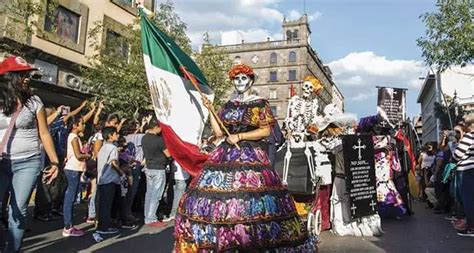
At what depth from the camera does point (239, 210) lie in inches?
140

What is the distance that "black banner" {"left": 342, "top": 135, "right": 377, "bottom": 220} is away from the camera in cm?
652

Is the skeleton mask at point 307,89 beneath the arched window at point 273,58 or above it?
beneath

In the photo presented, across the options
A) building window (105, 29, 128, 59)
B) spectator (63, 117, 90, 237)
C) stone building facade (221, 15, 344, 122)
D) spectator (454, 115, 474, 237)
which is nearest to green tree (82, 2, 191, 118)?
building window (105, 29, 128, 59)

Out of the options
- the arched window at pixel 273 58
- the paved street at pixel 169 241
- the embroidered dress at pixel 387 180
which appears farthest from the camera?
the arched window at pixel 273 58

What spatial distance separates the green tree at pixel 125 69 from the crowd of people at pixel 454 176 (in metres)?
10.3

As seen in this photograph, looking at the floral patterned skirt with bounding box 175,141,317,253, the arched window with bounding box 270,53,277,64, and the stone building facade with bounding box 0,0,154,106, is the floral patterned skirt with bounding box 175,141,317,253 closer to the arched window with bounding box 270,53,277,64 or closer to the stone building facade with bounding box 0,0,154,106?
the stone building facade with bounding box 0,0,154,106

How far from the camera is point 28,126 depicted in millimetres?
3740

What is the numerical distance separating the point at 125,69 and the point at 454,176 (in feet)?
41.9

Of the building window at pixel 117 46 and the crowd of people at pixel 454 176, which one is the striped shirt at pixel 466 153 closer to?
the crowd of people at pixel 454 176

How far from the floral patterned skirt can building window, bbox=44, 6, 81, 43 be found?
15967mm

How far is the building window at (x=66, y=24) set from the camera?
17688mm

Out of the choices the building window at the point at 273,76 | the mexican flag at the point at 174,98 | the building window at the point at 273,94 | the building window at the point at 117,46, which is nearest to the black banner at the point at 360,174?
the mexican flag at the point at 174,98

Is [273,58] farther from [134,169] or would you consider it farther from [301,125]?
[301,125]

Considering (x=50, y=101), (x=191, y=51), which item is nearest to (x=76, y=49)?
(x=50, y=101)
